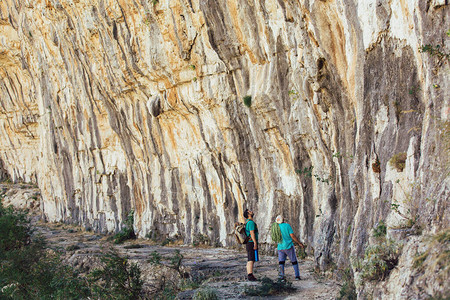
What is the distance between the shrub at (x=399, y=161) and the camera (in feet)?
24.5

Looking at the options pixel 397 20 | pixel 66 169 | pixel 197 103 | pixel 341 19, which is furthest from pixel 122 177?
pixel 397 20

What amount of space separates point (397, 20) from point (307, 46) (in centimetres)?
464

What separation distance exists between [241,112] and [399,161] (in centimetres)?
1134

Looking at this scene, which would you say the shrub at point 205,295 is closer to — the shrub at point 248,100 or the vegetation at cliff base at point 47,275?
the vegetation at cliff base at point 47,275

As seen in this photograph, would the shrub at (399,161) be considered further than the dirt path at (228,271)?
No

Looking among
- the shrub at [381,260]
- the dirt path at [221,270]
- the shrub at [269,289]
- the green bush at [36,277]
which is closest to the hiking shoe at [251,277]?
the dirt path at [221,270]

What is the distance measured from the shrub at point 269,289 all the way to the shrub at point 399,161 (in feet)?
11.0

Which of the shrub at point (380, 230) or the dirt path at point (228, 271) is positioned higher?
the shrub at point (380, 230)

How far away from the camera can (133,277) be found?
11.7 metres

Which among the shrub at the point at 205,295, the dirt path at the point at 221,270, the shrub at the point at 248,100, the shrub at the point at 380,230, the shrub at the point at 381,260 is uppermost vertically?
the shrub at the point at 248,100

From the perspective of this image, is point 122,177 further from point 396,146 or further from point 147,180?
point 396,146

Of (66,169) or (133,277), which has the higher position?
(66,169)

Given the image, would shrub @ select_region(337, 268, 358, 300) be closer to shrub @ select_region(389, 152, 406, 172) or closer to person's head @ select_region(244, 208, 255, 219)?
shrub @ select_region(389, 152, 406, 172)

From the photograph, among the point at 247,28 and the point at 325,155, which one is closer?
the point at 325,155
